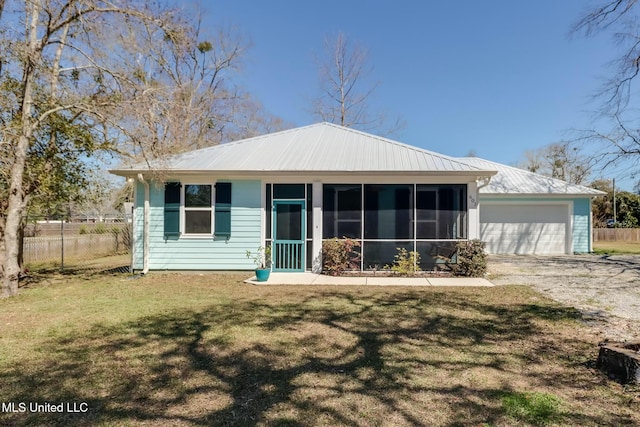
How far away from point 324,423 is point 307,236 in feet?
24.2

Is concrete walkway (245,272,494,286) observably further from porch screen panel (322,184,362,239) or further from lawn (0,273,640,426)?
lawn (0,273,640,426)

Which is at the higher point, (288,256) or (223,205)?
(223,205)

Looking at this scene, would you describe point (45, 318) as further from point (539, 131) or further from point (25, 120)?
point (539, 131)

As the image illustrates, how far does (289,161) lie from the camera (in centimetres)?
1015

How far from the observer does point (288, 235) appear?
32.9 ft

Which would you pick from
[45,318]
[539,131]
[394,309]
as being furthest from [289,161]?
[539,131]

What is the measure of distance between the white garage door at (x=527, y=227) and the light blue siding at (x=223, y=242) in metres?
11.1

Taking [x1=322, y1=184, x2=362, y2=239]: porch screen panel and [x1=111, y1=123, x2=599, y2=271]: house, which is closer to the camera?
[x1=111, y1=123, x2=599, y2=271]: house

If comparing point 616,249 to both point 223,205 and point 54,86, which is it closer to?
point 223,205

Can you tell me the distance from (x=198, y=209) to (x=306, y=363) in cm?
713

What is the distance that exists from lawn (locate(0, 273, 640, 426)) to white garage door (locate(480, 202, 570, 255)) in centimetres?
1001

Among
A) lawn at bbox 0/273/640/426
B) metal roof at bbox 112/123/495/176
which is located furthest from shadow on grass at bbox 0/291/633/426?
metal roof at bbox 112/123/495/176

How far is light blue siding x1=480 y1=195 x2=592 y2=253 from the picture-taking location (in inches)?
613

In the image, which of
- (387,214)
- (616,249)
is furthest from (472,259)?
(616,249)
